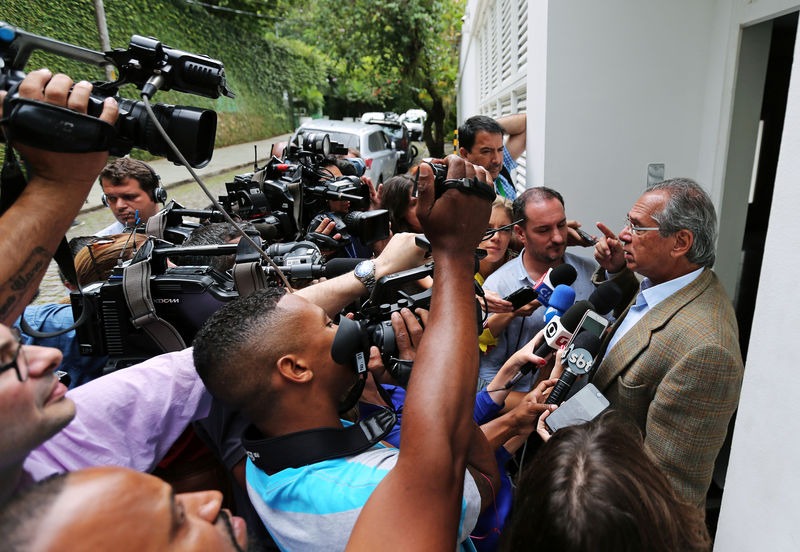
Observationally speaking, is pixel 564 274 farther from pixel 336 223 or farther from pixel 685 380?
pixel 336 223

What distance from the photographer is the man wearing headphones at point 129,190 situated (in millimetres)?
3398

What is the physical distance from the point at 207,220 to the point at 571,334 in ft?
7.14

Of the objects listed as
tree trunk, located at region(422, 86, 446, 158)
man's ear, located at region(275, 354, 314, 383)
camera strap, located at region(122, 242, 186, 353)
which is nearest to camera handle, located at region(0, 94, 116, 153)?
camera strap, located at region(122, 242, 186, 353)

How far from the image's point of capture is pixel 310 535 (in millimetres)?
1110

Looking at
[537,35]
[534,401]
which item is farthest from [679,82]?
[534,401]

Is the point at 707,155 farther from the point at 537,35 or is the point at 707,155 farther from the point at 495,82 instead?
the point at 495,82

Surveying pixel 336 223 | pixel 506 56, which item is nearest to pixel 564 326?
pixel 336 223

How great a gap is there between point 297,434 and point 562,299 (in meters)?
1.24

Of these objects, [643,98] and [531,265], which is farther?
[643,98]

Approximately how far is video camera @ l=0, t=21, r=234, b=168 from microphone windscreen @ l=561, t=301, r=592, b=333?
52.8 inches

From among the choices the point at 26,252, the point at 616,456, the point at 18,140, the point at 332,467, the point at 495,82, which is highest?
the point at 495,82

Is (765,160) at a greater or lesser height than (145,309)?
greater

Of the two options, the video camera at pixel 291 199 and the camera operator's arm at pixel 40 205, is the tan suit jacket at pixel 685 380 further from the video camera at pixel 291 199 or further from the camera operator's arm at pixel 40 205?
the camera operator's arm at pixel 40 205

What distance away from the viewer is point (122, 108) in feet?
4.17
